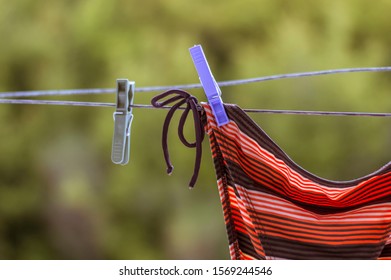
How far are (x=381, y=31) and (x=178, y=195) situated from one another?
1422 millimetres

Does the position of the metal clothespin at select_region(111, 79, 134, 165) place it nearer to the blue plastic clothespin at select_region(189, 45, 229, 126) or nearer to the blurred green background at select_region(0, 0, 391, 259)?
the blue plastic clothespin at select_region(189, 45, 229, 126)

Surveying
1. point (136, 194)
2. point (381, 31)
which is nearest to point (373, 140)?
point (381, 31)

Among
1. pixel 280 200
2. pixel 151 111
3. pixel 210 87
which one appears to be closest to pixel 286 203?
pixel 280 200

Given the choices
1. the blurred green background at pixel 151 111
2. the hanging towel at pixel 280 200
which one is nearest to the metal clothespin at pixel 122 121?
the hanging towel at pixel 280 200

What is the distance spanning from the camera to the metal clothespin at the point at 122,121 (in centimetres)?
80

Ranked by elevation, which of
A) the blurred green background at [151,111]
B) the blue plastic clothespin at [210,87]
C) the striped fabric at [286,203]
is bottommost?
the striped fabric at [286,203]

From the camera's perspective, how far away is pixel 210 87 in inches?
30.1

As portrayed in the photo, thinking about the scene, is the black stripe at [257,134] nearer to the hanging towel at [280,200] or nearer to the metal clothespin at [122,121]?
the hanging towel at [280,200]

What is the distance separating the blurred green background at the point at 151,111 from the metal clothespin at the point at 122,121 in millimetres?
2202

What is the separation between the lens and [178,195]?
3307 mm

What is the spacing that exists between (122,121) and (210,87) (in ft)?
0.41

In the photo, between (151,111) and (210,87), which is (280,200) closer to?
(210,87)

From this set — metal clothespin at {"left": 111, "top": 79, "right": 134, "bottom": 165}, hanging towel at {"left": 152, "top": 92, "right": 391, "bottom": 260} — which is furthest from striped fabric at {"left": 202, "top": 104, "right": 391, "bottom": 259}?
metal clothespin at {"left": 111, "top": 79, "right": 134, "bottom": 165}

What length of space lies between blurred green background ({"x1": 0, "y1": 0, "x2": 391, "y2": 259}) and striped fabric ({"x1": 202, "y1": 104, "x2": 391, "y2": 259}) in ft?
7.27
